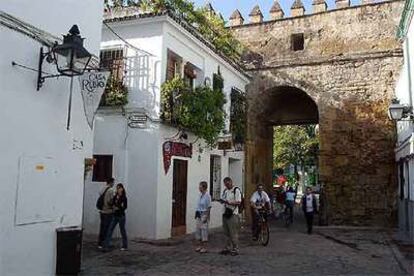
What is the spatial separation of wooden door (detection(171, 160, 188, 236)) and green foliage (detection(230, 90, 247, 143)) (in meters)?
4.25

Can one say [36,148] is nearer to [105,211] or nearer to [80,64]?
[80,64]

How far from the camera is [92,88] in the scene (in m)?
7.29

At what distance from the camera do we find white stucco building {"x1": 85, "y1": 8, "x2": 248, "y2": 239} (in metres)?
11.7

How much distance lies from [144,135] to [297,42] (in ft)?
34.7

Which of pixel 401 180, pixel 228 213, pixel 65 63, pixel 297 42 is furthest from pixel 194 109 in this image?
pixel 297 42

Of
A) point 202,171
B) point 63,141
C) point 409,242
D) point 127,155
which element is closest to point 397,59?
point 409,242

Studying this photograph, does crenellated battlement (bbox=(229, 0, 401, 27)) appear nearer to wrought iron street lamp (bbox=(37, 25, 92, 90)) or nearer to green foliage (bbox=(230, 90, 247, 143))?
green foliage (bbox=(230, 90, 247, 143))

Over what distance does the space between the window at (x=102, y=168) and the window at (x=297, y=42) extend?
35.7ft

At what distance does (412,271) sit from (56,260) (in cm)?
621

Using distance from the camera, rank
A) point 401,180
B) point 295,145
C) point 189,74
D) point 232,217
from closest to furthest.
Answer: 1. point 232,217
2. point 189,74
3. point 401,180
4. point 295,145

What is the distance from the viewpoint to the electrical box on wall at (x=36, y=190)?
634 cm

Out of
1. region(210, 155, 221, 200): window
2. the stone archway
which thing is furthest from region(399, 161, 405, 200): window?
region(210, 155, 221, 200): window

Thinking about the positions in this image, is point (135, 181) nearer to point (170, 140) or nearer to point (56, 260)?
point (170, 140)

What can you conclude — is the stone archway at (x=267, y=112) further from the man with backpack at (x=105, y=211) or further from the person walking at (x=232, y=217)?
the man with backpack at (x=105, y=211)
